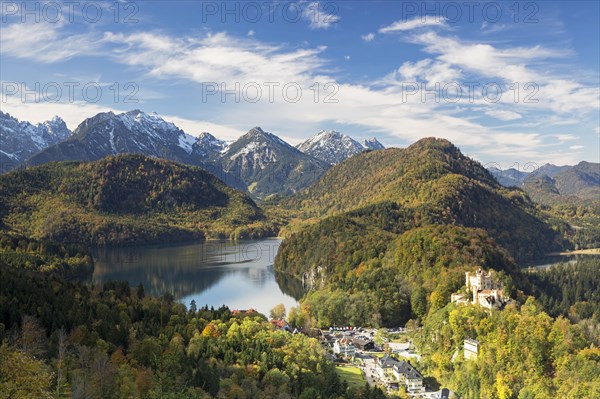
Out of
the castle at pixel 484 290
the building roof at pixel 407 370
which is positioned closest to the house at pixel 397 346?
the building roof at pixel 407 370

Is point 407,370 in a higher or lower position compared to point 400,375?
higher

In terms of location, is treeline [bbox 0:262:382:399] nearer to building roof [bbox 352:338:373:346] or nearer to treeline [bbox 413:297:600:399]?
building roof [bbox 352:338:373:346]

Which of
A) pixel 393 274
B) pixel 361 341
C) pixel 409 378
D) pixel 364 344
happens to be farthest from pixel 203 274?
→ pixel 409 378

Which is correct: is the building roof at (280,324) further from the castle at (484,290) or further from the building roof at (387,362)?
the castle at (484,290)

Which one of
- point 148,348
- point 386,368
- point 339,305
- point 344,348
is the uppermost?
point 148,348

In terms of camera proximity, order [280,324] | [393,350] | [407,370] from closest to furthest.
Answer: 1. [407,370]
2. [393,350]
3. [280,324]

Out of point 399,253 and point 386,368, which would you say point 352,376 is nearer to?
point 386,368
